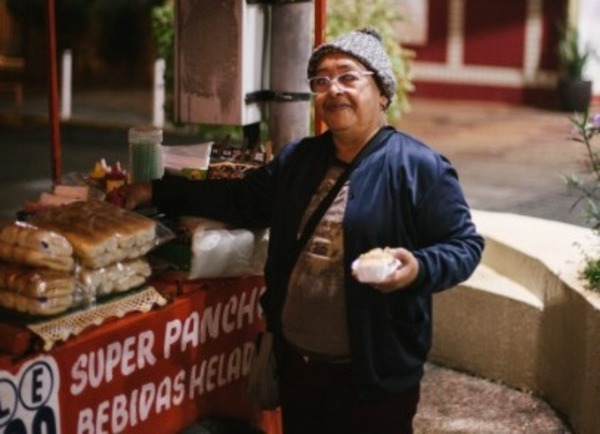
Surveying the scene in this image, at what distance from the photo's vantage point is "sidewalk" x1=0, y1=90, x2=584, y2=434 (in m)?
5.36

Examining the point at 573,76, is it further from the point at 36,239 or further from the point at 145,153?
the point at 36,239

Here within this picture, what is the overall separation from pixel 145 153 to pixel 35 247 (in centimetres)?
84

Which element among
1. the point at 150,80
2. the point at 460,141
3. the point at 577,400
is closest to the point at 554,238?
the point at 577,400

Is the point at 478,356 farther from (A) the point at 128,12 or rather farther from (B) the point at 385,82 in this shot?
(A) the point at 128,12

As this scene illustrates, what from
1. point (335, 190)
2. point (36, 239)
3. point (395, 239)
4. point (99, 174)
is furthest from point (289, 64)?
point (36, 239)

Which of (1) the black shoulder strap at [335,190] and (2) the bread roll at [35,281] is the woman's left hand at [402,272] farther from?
(2) the bread roll at [35,281]

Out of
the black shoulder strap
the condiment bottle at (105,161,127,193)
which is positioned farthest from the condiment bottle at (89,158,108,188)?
the black shoulder strap

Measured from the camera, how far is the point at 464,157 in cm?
1299

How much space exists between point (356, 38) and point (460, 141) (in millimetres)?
11440

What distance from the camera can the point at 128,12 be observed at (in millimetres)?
23484

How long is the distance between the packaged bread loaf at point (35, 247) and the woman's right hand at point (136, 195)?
0.45m

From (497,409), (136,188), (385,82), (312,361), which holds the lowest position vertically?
(497,409)

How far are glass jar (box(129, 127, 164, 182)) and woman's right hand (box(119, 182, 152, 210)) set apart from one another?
0.22m

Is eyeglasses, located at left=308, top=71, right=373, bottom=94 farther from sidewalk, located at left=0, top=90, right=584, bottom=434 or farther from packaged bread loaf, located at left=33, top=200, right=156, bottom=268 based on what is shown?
sidewalk, located at left=0, top=90, right=584, bottom=434
